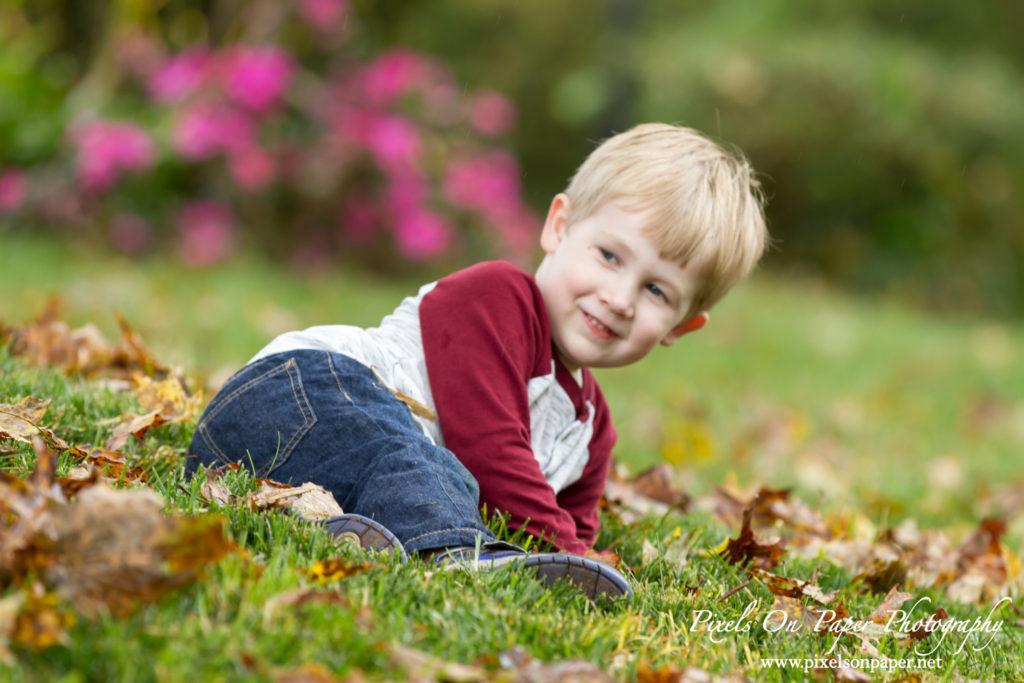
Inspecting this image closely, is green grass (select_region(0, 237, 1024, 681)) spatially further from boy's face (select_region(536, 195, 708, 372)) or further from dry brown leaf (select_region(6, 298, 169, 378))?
boy's face (select_region(536, 195, 708, 372))

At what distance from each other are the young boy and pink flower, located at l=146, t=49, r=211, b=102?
5865 millimetres

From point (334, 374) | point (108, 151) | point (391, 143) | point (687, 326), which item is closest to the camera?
point (334, 374)

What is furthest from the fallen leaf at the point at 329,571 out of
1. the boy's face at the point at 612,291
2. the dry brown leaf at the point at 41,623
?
the boy's face at the point at 612,291

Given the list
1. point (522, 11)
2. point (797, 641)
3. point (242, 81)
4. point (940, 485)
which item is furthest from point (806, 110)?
point (797, 641)

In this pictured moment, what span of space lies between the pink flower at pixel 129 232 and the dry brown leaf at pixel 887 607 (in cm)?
664

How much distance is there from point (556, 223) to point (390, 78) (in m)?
5.82

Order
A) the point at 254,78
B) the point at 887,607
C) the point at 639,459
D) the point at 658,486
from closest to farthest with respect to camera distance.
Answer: the point at 887,607, the point at 658,486, the point at 639,459, the point at 254,78

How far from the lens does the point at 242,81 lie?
7.79 metres

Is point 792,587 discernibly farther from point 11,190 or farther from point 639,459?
point 11,190

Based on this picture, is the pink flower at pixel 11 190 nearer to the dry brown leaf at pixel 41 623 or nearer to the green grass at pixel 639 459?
the green grass at pixel 639 459

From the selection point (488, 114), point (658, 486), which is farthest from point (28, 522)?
point (488, 114)

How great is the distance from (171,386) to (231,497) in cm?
98

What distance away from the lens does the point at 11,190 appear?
25.7 feet

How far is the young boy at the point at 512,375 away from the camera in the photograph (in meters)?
2.17
